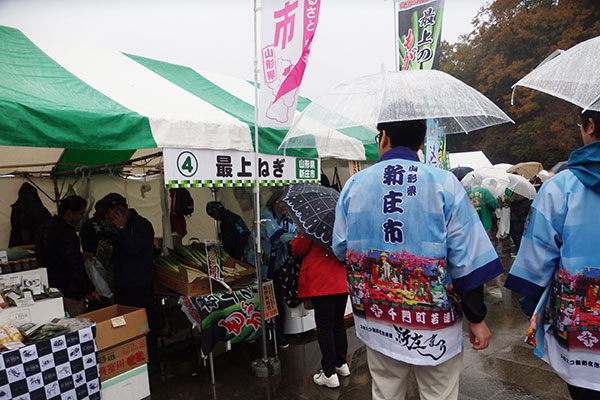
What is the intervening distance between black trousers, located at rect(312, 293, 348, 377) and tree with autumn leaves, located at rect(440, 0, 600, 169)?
19154 mm

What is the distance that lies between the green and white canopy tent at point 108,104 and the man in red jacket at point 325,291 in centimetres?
128

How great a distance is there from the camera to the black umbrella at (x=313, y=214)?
3.15 metres

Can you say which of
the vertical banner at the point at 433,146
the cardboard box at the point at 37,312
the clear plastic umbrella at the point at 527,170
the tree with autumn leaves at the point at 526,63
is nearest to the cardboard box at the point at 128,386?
the cardboard box at the point at 37,312

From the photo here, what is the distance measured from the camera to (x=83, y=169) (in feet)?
18.7

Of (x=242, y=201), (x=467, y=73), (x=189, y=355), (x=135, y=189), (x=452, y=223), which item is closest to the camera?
(x=452, y=223)

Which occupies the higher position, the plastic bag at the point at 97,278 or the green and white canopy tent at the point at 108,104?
the green and white canopy tent at the point at 108,104

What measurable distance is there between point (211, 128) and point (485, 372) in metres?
3.66

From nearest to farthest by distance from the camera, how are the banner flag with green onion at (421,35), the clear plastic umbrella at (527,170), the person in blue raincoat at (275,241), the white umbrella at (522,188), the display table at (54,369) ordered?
the display table at (54,369) < the person in blue raincoat at (275,241) < the banner flag with green onion at (421,35) < the white umbrella at (522,188) < the clear plastic umbrella at (527,170)

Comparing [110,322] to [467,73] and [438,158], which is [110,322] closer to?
[438,158]

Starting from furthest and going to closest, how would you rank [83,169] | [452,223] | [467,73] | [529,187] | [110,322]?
[467,73], [529,187], [83,169], [110,322], [452,223]

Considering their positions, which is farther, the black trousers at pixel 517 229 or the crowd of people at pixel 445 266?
the black trousers at pixel 517 229

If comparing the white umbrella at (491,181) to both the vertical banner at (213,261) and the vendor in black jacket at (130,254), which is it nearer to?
the vertical banner at (213,261)

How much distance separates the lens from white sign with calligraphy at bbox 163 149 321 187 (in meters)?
3.36

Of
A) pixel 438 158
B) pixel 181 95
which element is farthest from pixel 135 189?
pixel 438 158
